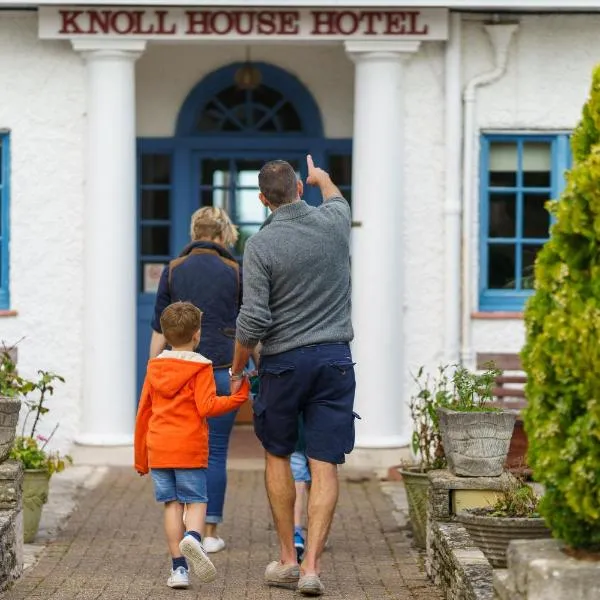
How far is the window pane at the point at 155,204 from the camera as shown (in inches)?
538

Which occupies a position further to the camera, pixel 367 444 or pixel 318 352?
pixel 367 444

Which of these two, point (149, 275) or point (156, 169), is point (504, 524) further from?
point (156, 169)

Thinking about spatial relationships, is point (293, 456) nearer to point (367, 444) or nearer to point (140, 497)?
point (140, 497)

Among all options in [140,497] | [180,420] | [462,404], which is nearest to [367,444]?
[140,497]

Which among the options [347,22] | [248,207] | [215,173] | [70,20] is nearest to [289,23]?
[347,22]

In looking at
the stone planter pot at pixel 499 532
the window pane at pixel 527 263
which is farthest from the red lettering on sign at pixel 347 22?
the stone planter pot at pixel 499 532

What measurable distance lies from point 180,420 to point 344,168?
612 centimetres

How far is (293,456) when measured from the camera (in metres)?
8.90

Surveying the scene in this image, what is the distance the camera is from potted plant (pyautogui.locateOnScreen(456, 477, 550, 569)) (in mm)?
7168

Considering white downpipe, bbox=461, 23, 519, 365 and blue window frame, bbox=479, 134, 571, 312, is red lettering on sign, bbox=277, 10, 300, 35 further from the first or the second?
blue window frame, bbox=479, 134, 571, 312

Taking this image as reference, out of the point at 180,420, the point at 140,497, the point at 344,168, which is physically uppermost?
the point at 344,168

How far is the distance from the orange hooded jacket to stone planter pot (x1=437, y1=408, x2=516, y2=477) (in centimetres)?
114

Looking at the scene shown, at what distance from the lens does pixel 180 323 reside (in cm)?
780

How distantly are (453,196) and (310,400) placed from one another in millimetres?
5131
